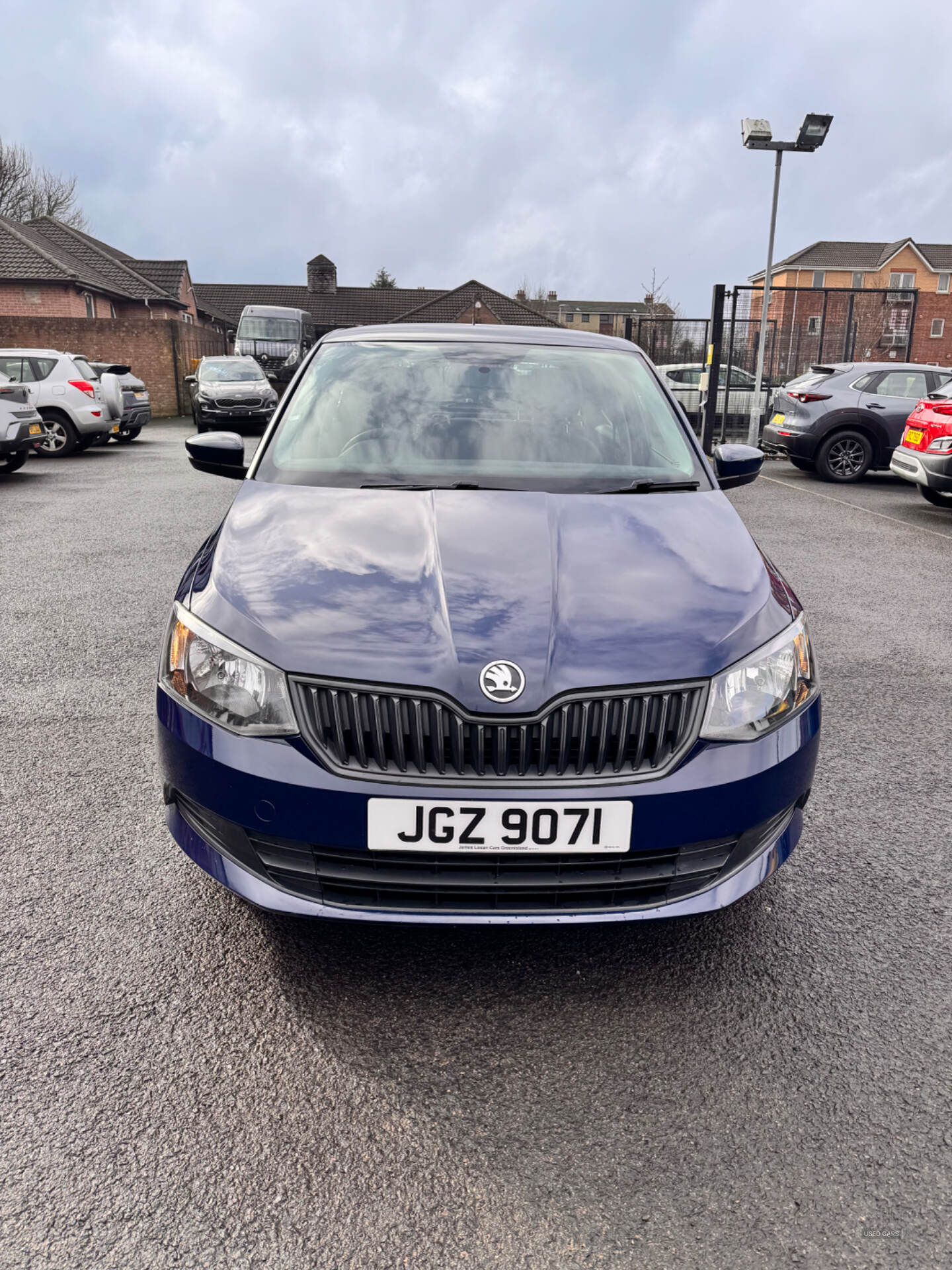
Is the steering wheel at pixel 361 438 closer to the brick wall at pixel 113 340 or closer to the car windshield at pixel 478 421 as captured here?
the car windshield at pixel 478 421

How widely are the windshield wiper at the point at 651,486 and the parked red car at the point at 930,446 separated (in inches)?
317

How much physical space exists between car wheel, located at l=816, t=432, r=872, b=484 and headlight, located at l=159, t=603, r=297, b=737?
1332 cm

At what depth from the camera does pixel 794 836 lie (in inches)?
103

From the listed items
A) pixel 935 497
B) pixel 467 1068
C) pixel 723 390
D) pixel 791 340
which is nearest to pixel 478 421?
pixel 467 1068

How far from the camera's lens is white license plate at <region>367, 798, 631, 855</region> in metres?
2.19

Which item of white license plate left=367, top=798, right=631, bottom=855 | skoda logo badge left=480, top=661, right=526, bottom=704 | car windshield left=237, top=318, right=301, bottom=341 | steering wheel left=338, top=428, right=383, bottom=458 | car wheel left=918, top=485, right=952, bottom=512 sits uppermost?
car windshield left=237, top=318, right=301, bottom=341

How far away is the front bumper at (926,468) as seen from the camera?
10.4m

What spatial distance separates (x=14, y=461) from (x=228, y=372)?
8.54 metres

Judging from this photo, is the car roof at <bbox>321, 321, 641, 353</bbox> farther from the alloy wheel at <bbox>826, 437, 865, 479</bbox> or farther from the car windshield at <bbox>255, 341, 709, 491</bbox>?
the alloy wheel at <bbox>826, 437, 865, 479</bbox>

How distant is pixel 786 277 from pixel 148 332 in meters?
64.2

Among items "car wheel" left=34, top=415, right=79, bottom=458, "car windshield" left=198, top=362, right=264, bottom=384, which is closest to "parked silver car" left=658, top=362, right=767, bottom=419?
"car windshield" left=198, top=362, right=264, bottom=384

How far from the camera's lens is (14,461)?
14258 millimetres

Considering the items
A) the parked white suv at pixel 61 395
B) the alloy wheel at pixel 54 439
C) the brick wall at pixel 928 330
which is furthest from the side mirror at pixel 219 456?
the brick wall at pixel 928 330

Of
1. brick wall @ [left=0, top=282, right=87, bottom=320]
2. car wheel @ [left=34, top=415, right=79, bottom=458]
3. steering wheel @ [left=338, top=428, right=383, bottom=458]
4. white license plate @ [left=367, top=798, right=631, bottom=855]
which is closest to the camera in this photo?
white license plate @ [left=367, top=798, right=631, bottom=855]
